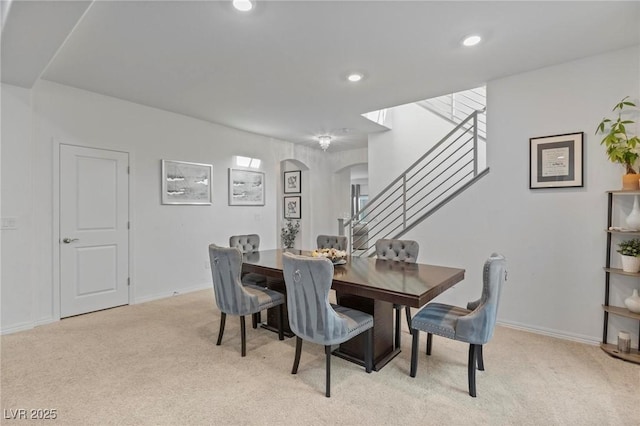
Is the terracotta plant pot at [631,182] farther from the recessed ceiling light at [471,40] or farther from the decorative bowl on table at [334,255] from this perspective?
the decorative bowl on table at [334,255]

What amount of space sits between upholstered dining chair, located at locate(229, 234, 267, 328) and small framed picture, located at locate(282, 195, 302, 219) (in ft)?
9.76

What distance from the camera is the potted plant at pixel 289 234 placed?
6.79 metres

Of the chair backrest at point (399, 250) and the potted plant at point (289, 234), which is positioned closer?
the chair backrest at point (399, 250)

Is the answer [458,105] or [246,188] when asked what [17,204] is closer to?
[246,188]

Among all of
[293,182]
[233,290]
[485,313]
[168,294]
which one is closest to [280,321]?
[233,290]

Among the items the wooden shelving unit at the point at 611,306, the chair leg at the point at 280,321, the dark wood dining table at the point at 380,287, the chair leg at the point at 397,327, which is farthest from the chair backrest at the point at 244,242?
the wooden shelving unit at the point at 611,306

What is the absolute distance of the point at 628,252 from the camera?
8.58 ft

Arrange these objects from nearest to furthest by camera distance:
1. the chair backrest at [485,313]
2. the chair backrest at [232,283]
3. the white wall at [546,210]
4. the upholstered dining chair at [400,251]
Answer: the chair backrest at [485,313] → the chair backrest at [232,283] → the white wall at [546,210] → the upholstered dining chair at [400,251]

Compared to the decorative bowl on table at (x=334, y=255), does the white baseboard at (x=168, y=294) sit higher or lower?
lower

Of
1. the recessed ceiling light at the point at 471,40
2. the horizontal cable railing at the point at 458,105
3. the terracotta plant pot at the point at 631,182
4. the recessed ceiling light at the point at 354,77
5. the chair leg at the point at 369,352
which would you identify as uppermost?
the horizontal cable railing at the point at 458,105

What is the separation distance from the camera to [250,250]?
158 inches

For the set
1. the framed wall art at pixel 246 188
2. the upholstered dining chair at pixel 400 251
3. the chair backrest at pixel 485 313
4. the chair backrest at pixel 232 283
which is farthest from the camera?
the framed wall art at pixel 246 188

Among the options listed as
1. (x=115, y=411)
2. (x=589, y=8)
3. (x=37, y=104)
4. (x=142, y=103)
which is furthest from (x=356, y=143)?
(x=115, y=411)

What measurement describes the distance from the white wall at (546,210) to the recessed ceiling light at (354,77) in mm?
1468
